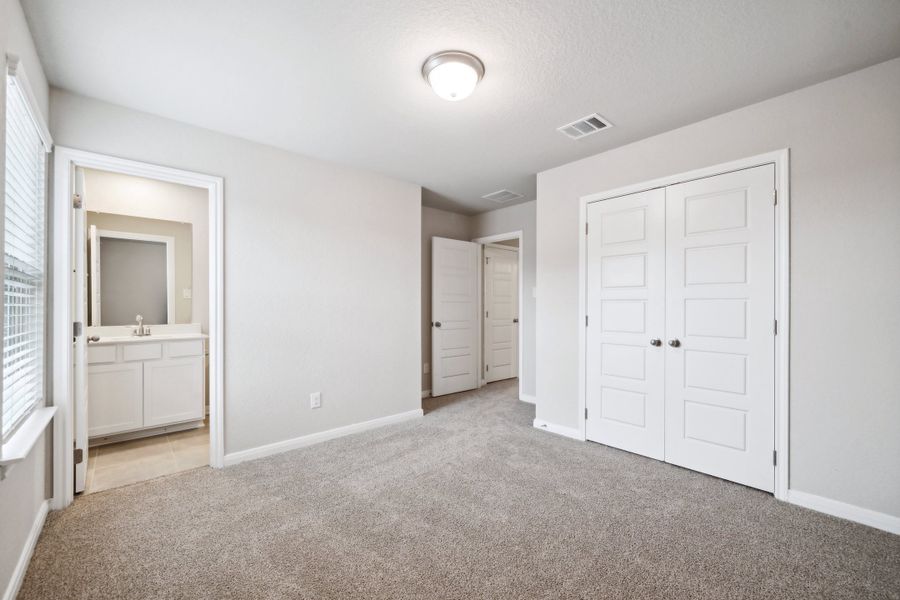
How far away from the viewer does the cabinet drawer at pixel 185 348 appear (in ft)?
11.5

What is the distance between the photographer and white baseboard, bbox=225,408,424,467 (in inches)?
114

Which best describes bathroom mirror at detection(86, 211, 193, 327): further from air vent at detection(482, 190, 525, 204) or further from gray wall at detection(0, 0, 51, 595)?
air vent at detection(482, 190, 525, 204)

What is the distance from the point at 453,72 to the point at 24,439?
2599 mm

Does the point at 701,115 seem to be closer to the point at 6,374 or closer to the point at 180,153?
the point at 180,153

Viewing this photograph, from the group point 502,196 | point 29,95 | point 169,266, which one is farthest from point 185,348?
point 502,196

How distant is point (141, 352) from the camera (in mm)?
3342

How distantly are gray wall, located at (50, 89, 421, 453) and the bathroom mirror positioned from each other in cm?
146

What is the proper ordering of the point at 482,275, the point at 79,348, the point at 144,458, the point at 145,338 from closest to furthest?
the point at 79,348, the point at 144,458, the point at 145,338, the point at 482,275

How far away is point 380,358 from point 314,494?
60.4 inches

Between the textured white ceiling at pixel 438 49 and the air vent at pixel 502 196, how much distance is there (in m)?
1.48

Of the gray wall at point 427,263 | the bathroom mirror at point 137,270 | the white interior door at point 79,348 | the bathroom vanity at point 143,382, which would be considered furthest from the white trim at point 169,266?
the gray wall at point 427,263

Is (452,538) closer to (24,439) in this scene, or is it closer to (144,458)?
(24,439)

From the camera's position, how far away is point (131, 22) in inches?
68.3

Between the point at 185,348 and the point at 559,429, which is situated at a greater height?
the point at 185,348
